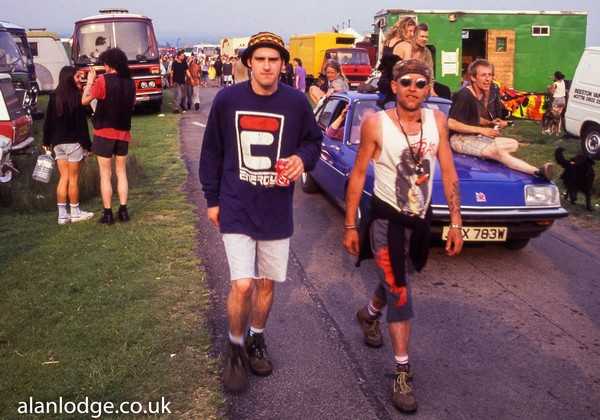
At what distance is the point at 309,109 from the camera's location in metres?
3.44

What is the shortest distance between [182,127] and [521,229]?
13338 millimetres

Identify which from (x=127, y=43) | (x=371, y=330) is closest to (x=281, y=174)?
(x=371, y=330)

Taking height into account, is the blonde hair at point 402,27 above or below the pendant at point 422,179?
above

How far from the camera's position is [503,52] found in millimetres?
22344

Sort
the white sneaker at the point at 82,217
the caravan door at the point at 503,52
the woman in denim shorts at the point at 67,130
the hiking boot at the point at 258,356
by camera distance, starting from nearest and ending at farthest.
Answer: the hiking boot at the point at 258,356
the woman in denim shorts at the point at 67,130
the white sneaker at the point at 82,217
the caravan door at the point at 503,52

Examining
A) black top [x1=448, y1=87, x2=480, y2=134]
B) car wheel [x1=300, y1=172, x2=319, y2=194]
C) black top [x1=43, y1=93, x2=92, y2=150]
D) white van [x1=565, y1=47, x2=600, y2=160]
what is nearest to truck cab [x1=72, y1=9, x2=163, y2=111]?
car wheel [x1=300, y1=172, x2=319, y2=194]

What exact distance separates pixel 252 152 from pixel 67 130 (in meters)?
4.19

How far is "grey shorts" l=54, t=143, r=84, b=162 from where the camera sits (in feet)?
22.4

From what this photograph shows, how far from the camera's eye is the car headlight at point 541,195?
5730mm

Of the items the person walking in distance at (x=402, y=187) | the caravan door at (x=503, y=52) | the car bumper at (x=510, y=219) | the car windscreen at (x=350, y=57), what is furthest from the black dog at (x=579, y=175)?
the car windscreen at (x=350, y=57)

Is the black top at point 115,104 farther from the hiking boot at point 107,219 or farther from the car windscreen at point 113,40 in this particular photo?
the car windscreen at point 113,40

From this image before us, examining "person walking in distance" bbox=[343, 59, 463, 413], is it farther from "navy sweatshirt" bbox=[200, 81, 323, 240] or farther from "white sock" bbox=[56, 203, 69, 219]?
"white sock" bbox=[56, 203, 69, 219]

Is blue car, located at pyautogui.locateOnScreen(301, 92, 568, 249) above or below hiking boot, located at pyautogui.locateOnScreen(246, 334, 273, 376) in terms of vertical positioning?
above

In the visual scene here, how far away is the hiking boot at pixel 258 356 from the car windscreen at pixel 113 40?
17.6 m
